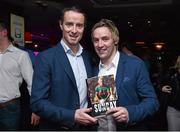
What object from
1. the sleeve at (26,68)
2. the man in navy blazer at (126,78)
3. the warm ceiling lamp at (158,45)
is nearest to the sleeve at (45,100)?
the man in navy blazer at (126,78)

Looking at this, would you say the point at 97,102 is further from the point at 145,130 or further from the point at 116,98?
the point at 145,130

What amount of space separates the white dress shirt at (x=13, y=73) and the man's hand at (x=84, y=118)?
7.04 ft

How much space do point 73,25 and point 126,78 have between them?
38 cm

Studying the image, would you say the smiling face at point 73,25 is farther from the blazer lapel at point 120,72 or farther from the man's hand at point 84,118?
the man's hand at point 84,118

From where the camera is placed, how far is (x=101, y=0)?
9445 mm

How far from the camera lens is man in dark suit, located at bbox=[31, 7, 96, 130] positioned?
1.70 m

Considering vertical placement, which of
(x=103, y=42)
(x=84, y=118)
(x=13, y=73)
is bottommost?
(x=13, y=73)

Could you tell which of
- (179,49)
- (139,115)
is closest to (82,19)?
(139,115)

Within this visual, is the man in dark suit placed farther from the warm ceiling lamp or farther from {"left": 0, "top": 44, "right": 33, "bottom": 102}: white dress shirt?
the warm ceiling lamp

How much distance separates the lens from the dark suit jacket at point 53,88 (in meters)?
1.74

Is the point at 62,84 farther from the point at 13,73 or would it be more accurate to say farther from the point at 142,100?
the point at 13,73

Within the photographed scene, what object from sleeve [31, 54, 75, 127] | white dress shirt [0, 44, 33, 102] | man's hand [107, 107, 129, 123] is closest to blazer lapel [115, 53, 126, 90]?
man's hand [107, 107, 129, 123]

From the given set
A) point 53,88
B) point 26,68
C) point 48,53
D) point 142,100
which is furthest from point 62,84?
point 26,68

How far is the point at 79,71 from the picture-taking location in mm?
1874
